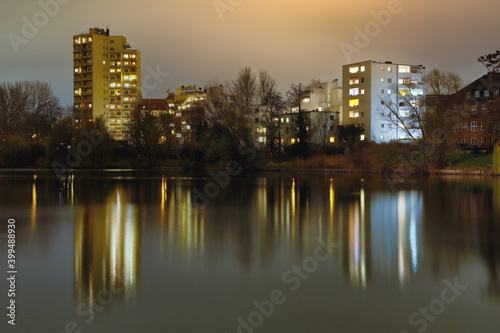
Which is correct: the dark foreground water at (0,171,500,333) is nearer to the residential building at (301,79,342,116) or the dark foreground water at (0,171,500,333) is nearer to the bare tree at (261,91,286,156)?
the bare tree at (261,91,286,156)

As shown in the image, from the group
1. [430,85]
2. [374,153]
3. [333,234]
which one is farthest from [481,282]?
[430,85]

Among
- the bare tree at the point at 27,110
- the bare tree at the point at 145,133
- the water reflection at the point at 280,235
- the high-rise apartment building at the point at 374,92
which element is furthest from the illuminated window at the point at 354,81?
the water reflection at the point at 280,235

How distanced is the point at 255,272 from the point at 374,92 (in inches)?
3515

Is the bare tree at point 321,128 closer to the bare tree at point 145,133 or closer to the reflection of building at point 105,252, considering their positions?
the bare tree at point 145,133

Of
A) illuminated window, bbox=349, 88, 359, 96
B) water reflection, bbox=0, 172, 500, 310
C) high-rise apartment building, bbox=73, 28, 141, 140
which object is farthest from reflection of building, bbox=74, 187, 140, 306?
high-rise apartment building, bbox=73, 28, 141, 140

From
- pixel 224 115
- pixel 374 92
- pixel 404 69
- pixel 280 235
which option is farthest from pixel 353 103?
pixel 280 235

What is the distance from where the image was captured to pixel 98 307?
24.4 feet

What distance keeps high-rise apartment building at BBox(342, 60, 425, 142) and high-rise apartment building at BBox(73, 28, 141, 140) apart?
70.7 metres

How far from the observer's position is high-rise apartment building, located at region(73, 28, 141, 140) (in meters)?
142

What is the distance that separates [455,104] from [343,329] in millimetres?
54486

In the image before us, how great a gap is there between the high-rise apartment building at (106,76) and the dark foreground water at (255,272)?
13138cm

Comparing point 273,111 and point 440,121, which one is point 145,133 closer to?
point 273,111

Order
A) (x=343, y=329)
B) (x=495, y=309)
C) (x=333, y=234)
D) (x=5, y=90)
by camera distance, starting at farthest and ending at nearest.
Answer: (x=5, y=90)
(x=333, y=234)
(x=495, y=309)
(x=343, y=329)

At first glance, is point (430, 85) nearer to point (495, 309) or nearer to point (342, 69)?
point (342, 69)
